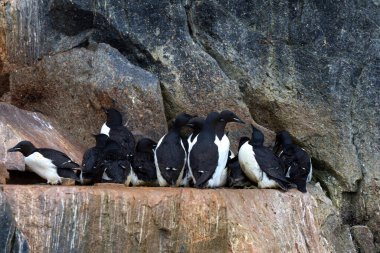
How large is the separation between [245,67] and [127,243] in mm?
3965

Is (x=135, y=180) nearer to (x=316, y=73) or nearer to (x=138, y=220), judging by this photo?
(x=138, y=220)

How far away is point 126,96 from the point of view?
1304 centimetres

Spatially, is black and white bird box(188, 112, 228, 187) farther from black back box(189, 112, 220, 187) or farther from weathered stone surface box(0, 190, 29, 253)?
weathered stone surface box(0, 190, 29, 253)

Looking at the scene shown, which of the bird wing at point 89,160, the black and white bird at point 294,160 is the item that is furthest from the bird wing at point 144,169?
the black and white bird at point 294,160

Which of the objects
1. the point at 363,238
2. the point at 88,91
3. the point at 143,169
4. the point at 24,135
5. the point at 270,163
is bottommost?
the point at 363,238

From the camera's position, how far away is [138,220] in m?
10.4

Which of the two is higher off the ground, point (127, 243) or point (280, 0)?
point (280, 0)

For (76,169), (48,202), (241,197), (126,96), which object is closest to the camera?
(48,202)

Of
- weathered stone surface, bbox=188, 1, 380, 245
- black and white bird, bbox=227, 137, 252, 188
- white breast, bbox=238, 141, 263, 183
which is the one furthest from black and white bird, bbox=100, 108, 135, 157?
weathered stone surface, bbox=188, 1, 380, 245

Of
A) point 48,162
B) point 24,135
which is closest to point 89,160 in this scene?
point 48,162

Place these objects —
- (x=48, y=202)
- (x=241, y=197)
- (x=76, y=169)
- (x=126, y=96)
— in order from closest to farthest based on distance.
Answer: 1. (x=48, y=202)
2. (x=241, y=197)
3. (x=76, y=169)
4. (x=126, y=96)

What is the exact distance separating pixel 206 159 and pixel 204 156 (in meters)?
0.04

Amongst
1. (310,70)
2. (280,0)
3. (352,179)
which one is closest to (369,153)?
(352,179)

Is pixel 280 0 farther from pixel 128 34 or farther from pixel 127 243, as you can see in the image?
pixel 127 243
